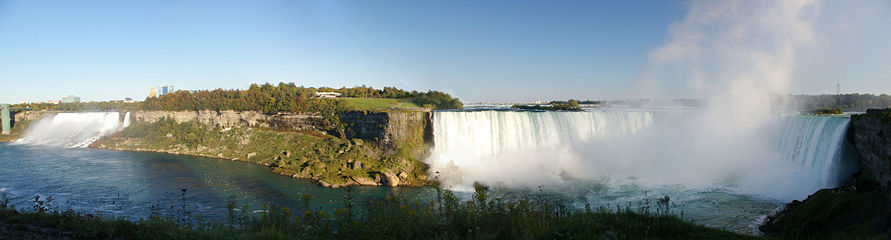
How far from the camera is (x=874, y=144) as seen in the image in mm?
14172

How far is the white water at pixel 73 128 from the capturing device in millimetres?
47162

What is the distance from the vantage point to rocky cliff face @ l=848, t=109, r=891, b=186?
43.4 feet

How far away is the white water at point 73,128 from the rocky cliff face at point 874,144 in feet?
217

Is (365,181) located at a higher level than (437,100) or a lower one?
lower

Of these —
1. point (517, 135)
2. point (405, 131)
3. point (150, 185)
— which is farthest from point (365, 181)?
point (150, 185)

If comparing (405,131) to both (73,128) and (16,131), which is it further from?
(16,131)

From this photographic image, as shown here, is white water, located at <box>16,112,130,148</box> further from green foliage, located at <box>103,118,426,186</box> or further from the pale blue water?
the pale blue water

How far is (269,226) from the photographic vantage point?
852 cm

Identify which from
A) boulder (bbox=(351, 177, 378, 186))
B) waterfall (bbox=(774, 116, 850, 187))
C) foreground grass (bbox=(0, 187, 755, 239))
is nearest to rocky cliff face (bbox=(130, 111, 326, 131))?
boulder (bbox=(351, 177, 378, 186))

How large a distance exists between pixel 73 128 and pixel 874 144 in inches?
2958

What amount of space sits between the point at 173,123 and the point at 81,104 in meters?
38.2

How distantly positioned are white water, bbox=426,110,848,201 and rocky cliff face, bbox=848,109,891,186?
3318mm

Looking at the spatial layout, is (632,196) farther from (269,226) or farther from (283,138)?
(283,138)

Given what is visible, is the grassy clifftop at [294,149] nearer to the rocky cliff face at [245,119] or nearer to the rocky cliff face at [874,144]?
the rocky cliff face at [245,119]
